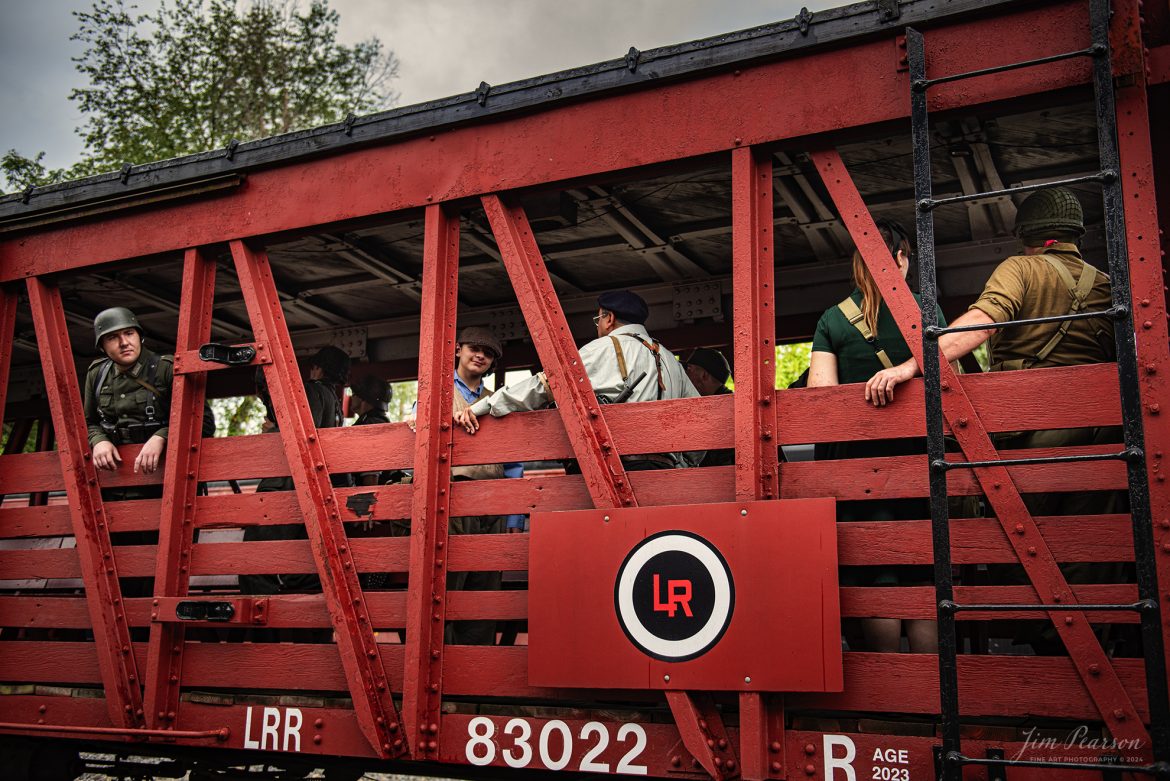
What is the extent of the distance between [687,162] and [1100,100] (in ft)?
5.49

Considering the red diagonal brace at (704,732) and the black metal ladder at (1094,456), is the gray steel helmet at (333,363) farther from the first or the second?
the black metal ladder at (1094,456)

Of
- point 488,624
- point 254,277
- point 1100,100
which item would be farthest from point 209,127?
point 1100,100

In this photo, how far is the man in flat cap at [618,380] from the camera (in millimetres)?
4656

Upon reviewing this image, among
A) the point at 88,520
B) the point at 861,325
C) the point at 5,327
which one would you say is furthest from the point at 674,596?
the point at 5,327

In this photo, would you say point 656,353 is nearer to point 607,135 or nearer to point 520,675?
point 607,135

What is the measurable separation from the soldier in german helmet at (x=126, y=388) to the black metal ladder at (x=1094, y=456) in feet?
13.9

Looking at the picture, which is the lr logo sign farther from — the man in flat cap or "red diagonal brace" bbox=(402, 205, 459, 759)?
"red diagonal brace" bbox=(402, 205, 459, 759)

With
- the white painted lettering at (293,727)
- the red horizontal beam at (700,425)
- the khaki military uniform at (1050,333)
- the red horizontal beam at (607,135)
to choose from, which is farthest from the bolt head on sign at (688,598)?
the red horizontal beam at (607,135)

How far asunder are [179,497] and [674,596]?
284cm

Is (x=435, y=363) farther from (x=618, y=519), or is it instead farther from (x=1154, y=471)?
(x=1154, y=471)

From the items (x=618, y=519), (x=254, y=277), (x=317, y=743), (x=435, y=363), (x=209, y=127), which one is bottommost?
(x=317, y=743)

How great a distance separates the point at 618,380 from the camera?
15.3 feet

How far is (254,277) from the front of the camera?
5414 mm

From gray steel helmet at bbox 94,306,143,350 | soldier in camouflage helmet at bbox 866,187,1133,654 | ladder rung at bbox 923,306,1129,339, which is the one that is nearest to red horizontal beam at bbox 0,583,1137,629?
soldier in camouflage helmet at bbox 866,187,1133,654
